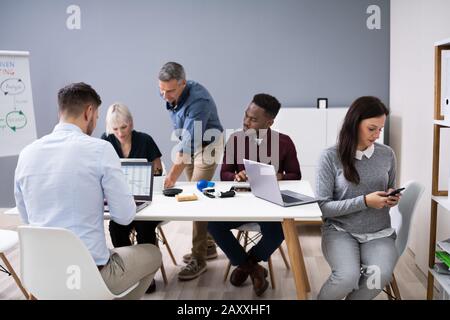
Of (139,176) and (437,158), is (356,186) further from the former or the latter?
(139,176)

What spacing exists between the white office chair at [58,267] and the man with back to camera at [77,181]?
0.09 m

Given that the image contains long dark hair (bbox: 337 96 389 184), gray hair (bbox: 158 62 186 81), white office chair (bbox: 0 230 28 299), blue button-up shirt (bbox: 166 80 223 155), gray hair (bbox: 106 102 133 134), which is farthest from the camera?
blue button-up shirt (bbox: 166 80 223 155)

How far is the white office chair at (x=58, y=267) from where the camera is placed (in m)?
2.08

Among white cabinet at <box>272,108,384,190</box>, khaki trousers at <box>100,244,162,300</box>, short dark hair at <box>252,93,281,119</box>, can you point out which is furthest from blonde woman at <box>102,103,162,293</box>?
white cabinet at <box>272,108,384,190</box>

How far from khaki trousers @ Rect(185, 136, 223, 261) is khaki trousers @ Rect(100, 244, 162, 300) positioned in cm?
109

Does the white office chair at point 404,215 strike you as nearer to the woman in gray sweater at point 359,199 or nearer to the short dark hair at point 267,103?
the woman in gray sweater at point 359,199

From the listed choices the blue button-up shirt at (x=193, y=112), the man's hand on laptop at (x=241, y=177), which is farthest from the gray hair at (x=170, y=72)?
the man's hand on laptop at (x=241, y=177)

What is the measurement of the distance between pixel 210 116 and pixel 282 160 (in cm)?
77

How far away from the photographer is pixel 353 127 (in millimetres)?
2639

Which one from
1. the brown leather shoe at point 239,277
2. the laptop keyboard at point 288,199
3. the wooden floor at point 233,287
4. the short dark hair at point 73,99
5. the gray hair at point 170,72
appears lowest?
the wooden floor at point 233,287

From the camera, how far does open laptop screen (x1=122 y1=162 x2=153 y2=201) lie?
285cm

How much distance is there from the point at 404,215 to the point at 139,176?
1468 millimetres

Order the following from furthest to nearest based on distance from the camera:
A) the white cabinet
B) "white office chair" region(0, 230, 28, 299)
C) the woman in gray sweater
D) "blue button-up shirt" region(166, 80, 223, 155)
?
1. the white cabinet
2. "blue button-up shirt" region(166, 80, 223, 155)
3. "white office chair" region(0, 230, 28, 299)
4. the woman in gray sweater

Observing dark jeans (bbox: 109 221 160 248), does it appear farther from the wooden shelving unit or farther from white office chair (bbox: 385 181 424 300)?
the wooden shelving unit
